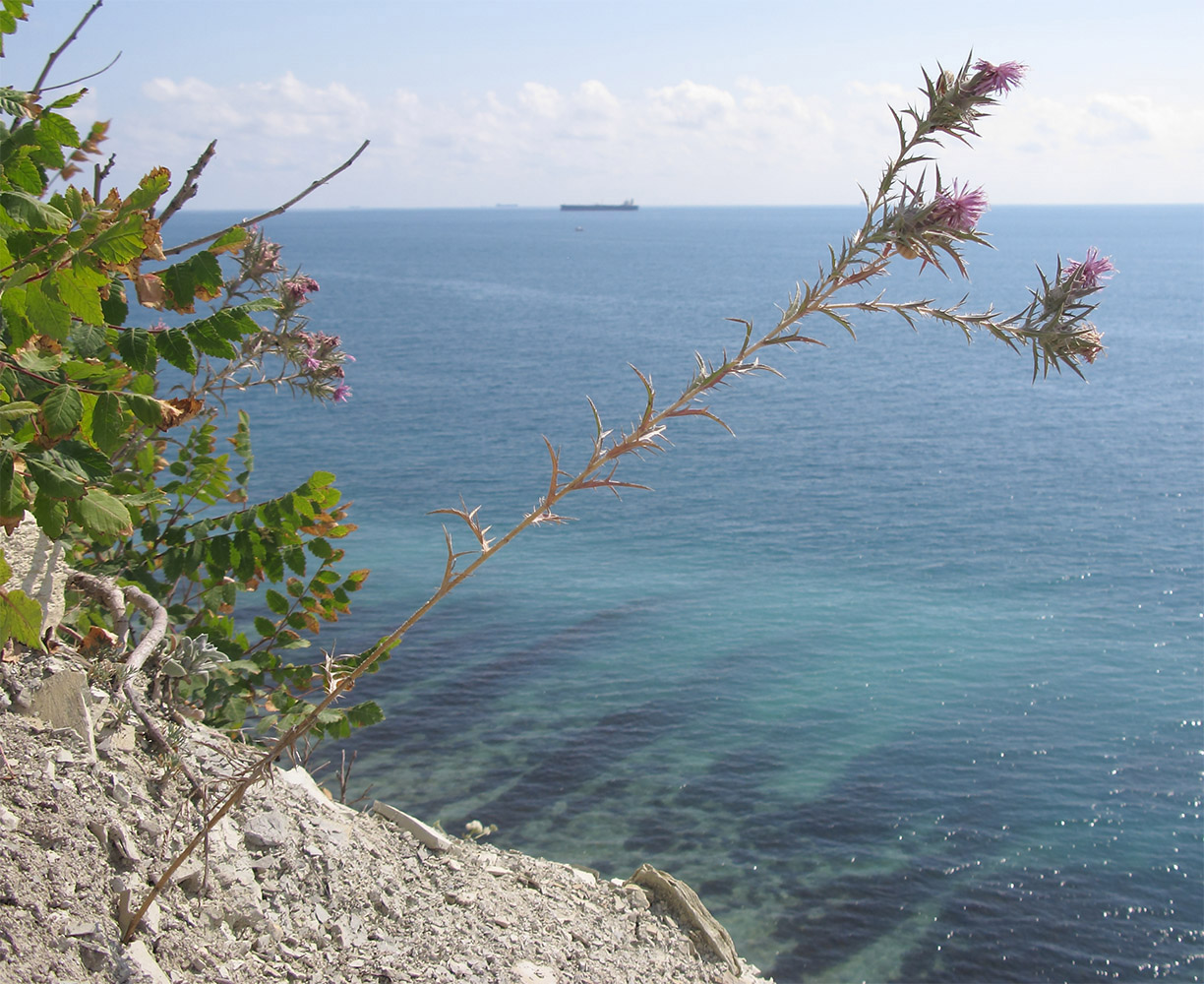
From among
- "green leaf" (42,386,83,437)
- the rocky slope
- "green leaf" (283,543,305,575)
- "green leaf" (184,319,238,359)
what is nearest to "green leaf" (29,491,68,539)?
A: "green leaf" (42,386,83,437)

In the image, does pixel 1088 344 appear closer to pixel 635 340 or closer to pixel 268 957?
pixel 268 957

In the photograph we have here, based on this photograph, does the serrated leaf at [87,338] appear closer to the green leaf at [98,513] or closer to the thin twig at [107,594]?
the green leaf at [98,513]

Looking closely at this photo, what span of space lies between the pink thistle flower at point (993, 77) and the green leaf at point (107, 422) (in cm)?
297

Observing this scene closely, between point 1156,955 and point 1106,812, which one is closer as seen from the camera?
point 1156,955

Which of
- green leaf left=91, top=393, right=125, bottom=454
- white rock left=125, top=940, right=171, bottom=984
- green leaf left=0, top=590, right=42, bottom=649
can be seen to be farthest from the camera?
white rock left=125, top=940, right=171, bottom=984

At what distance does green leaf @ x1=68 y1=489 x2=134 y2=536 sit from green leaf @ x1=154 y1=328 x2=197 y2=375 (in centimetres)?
76

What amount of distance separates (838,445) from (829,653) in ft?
78.0

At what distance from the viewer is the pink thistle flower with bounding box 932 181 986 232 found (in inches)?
123

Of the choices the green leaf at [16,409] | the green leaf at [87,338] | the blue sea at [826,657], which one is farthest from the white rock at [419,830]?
the green leaf at [16,409]

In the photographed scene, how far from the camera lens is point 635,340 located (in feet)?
247

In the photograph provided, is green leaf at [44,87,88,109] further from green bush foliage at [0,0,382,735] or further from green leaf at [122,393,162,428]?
green leaf at [122,393,162,428]

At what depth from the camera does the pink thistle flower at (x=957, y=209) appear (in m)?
3.12

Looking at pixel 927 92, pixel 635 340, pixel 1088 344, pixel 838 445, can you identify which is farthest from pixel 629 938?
pixel 635 340

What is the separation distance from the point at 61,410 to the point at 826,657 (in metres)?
24.9
